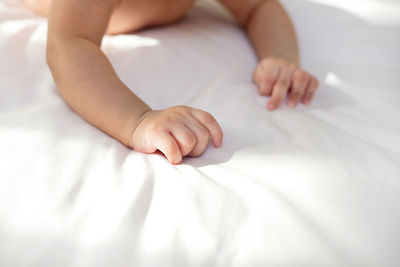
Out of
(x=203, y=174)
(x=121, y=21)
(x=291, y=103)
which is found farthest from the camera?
(x=121, y=21)

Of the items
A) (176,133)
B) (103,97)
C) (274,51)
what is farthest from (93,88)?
(274,51)

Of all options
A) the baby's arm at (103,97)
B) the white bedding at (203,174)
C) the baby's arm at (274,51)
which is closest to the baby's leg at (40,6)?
the white bedding at (203,174)

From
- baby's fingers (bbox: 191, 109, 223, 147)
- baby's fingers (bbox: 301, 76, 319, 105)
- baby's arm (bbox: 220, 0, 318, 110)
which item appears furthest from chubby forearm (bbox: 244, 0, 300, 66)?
baby's fingers (bbox: 191, 109, 223, 147)

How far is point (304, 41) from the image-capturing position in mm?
979

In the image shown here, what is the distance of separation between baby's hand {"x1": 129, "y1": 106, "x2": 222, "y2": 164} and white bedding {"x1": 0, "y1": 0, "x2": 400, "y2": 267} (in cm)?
2

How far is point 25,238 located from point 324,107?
1.69 ft

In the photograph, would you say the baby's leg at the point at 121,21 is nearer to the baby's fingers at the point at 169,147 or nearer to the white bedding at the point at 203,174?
the white bedding at the point at 203,174

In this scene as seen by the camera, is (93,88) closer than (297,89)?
Yes

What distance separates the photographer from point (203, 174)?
538 millimetres

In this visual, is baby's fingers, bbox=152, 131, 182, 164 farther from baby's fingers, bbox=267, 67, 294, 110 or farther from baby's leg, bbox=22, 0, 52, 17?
baby's leg, bbox=22, 0, 52, 17

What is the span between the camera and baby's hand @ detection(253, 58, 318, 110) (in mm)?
756

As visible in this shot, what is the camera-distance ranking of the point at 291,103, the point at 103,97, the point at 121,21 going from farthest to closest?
the point at 121,21 < the point at 291,103 < the point at 103,97

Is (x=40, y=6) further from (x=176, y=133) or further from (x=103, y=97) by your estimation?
(x=176, y=133)

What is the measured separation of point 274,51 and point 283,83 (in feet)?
0.49
